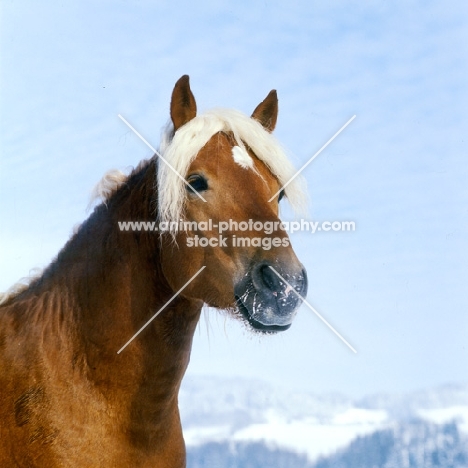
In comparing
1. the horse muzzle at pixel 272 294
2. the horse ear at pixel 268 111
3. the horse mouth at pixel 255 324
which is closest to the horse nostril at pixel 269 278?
the horse muzzle at pixel 272 294

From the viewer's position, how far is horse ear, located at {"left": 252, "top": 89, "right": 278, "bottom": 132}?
5.16m

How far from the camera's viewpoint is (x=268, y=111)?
521 cm

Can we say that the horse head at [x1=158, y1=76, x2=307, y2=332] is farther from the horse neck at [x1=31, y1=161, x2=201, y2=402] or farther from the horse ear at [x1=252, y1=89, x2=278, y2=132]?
the horse ear at [x1=252, y1=89, x2=278, y2=132]

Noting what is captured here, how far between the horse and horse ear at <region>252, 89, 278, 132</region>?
0.52m

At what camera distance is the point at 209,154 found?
4.28 meters

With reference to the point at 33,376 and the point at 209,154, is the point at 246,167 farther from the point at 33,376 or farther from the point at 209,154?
the point at 33,376

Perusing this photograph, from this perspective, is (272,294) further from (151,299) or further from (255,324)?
(151,299)

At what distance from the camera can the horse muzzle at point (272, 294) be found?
3.69 meters

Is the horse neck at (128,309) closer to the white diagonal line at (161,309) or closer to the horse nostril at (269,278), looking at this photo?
the white diagonal line at (161,309)

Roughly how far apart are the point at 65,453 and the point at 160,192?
1.86 meters

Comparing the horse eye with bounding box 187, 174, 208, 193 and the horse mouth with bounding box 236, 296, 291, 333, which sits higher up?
the horse eye with bounding box 187, 174, 208, 193

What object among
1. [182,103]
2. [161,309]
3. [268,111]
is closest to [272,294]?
[161,309]

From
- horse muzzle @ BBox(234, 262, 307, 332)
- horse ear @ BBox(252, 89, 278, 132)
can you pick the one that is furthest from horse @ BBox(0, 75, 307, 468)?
horse ear @ BBox(252, 89, 278, 132)

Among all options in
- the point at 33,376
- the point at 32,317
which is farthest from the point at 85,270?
the point at 33,376
